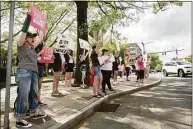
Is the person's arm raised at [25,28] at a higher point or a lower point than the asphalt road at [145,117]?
higher

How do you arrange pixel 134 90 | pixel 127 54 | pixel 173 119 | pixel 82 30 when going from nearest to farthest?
1. pixel 173 119
2. pixel 134 90
3. pixel 82 30
4. pixel 127 54

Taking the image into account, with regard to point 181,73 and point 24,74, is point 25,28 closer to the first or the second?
point 24,74

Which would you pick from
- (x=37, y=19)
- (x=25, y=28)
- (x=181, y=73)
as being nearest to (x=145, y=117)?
(x=37, y=19)

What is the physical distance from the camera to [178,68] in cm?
2972

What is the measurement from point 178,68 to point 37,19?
25329 millimetres

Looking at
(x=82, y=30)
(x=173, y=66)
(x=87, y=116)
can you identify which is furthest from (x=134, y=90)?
(x=173, y=66)

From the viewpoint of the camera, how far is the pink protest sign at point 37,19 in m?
5.74

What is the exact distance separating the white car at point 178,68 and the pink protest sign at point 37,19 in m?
24.1

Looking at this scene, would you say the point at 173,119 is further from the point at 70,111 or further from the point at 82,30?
the point at 82,30

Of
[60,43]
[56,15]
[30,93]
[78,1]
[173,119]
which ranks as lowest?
[173,119]

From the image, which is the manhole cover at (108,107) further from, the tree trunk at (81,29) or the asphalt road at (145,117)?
the tree trunk at (81,29)

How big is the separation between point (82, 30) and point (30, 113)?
27.1 feet

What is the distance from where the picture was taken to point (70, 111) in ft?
23.9

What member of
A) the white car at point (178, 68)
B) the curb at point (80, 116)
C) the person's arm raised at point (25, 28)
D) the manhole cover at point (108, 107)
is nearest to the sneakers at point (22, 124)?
the curb at point (80, 116)
